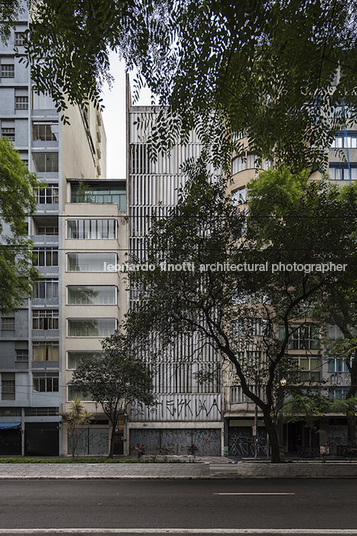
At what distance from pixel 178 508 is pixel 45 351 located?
28547 mm

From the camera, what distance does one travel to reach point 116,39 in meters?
5.32

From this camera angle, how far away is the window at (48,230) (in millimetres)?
39656

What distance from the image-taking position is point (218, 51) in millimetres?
5418

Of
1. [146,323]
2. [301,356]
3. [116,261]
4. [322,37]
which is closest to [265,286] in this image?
[146,323]

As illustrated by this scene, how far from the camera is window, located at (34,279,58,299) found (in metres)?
37.9

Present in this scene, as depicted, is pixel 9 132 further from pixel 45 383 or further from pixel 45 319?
pixel 45 383

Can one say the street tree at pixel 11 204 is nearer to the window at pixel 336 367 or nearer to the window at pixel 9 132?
the window at pixel 9 132

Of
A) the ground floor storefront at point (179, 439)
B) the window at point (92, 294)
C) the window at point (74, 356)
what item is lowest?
the ground floor storefront at point (179, 439)

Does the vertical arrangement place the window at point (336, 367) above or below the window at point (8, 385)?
above

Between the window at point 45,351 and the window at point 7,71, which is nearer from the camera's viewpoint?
the window at point 45,351

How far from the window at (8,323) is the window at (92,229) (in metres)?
7.69

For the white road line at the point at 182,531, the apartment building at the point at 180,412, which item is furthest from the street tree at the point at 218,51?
the apartment building at the point at 180,412

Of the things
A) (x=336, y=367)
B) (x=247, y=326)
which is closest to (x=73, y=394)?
(x=336, y=367)

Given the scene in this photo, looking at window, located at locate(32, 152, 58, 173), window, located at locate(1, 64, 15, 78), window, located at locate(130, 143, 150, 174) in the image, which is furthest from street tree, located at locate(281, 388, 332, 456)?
window, located at locate(1, 64, 15, 78)
